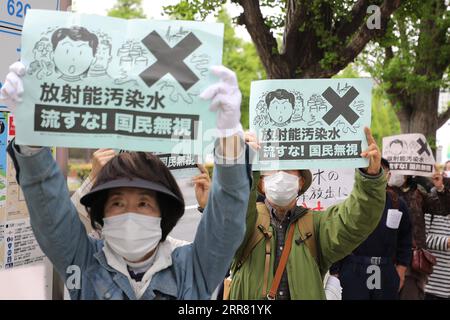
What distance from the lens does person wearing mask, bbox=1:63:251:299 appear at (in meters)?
2.31

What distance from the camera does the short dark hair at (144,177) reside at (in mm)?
2512

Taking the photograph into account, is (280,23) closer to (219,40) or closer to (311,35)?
(311,35)

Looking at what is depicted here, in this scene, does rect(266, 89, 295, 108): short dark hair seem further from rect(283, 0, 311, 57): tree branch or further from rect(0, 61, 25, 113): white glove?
rect(283, 0, 311, 57): tree branch

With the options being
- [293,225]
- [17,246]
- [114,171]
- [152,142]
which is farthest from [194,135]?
[17,246]

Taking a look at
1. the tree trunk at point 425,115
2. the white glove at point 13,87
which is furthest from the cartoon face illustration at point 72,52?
the tree trunk at point 425,115

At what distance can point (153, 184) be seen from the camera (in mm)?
2473

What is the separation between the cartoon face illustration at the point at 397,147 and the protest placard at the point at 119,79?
15.7 feet

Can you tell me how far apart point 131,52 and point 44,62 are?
361mm

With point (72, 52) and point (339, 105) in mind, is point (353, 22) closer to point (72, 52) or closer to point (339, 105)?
point (339, 105)

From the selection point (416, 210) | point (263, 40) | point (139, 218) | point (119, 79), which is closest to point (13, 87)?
point (119, 79)

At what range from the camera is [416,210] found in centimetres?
643

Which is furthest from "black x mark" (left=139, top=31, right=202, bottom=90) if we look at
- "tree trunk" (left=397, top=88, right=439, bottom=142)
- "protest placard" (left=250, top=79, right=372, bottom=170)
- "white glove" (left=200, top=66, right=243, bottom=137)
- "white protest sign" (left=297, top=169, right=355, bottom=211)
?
"tree trunk" (left=397, top=88, right=439, bottom=142)

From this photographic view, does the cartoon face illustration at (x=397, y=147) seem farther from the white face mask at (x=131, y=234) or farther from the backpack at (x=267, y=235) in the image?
the white face mask at (x=131, y=234)

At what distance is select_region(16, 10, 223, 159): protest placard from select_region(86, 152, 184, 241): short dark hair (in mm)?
126
